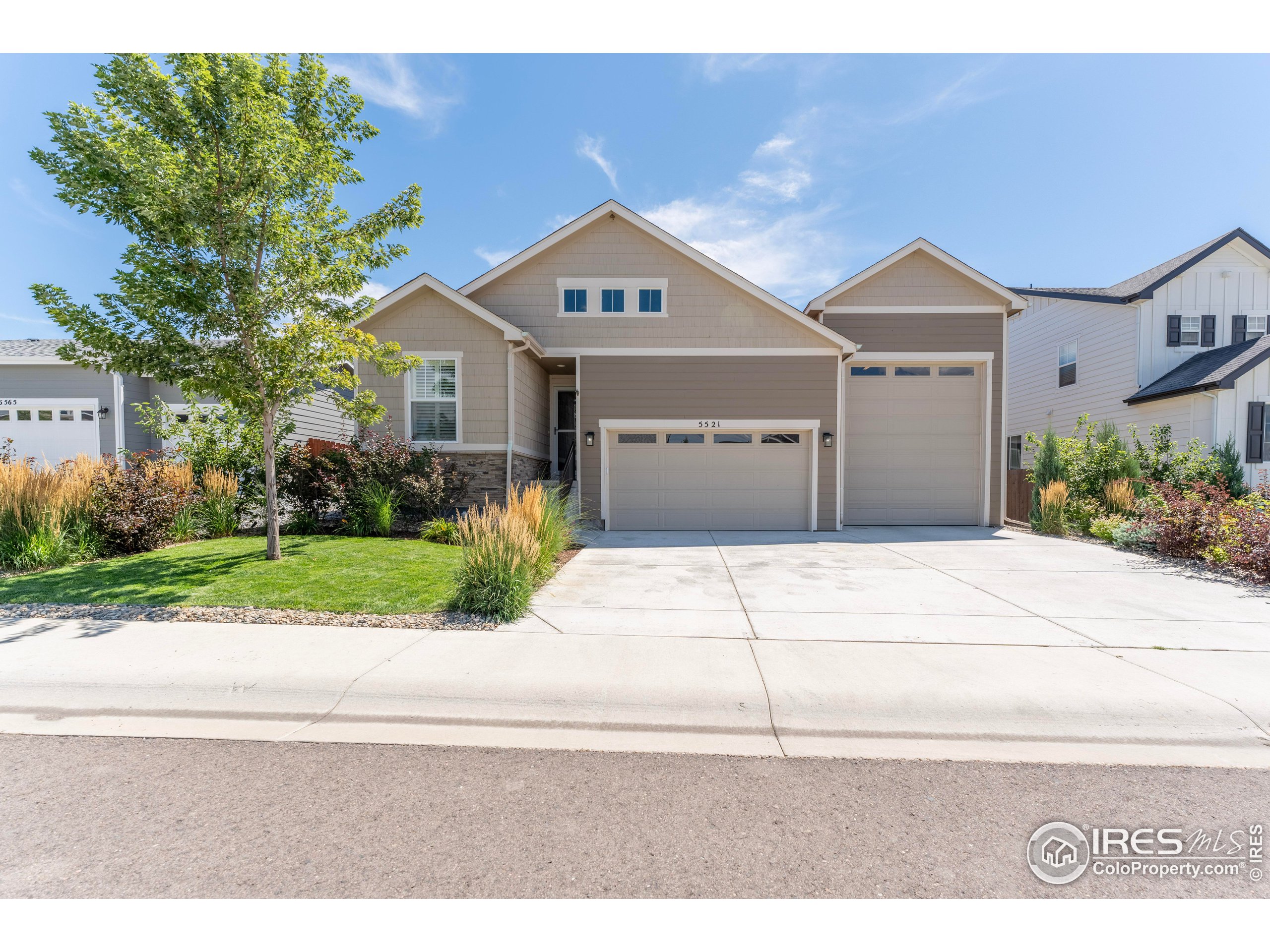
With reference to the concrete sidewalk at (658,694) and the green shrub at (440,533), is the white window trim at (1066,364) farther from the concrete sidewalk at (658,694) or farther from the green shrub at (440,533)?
the green shrub at (440,533)

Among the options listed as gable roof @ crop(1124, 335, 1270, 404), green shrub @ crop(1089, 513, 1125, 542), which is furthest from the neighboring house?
gable roof @ crop(1124, 335, 1270, 404)

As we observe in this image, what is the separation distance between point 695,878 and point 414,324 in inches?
451

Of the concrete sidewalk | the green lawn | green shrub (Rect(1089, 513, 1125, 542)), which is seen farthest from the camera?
green shrub (Rect(1089, 513, 1125, 542))

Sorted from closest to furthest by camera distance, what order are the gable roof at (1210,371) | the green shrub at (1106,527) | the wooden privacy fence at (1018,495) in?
the green shrub at (1106,527), the gable roof at (1210,371), the wooden privacy fence at (1018,495)

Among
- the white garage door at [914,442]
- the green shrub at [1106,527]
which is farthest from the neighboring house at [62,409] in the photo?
the green shrub at [1106,527]

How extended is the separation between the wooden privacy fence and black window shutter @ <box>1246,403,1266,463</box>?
4.76 metres

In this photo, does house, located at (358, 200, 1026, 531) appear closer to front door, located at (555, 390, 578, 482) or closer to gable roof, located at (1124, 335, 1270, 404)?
front door, located at (555, 390, 578, 482)

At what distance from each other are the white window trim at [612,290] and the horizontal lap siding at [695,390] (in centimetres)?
110

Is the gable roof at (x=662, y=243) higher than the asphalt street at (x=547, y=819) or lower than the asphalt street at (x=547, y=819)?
higher

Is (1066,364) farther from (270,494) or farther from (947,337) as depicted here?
(270,494)

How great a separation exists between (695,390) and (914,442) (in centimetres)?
593

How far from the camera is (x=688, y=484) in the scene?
12.6 meters

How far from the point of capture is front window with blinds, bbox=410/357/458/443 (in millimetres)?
11359

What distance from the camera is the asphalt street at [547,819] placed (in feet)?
7.18
